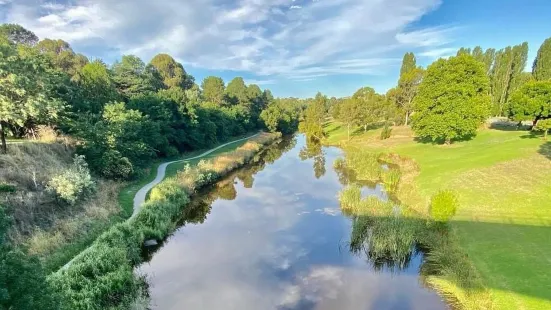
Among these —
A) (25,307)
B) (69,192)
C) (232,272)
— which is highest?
(25,307)

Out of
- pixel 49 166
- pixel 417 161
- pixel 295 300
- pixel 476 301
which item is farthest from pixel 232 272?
pixel 417 161

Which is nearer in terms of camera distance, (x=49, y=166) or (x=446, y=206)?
(x=446, y=206)

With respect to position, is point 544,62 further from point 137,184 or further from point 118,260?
point 118,260

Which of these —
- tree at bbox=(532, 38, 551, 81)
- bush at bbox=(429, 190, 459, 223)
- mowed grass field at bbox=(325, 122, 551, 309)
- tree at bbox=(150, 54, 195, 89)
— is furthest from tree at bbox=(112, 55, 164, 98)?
tree at bbox=(532, 38, 551, 81)

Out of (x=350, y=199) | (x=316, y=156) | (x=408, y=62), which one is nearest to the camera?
(x=350, y=199)

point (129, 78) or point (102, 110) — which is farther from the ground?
point (129, 78)

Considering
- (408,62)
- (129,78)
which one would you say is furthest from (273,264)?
(408,62)

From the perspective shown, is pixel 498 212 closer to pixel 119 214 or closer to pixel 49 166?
pixel 119 214
